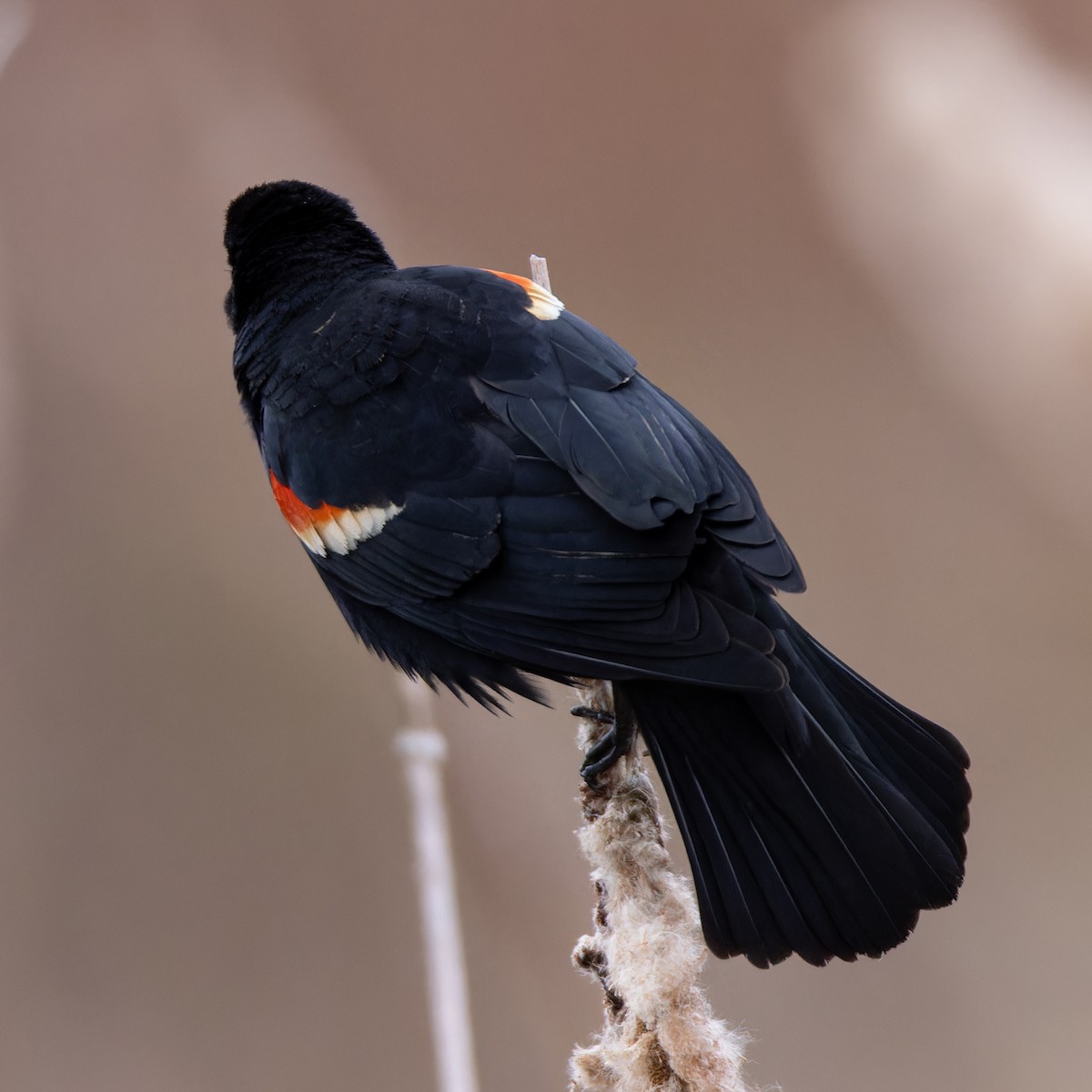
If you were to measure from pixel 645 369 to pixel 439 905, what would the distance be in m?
1.35

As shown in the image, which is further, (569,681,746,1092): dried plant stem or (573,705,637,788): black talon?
(573,705,637,788): black talon

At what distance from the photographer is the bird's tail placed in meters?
1.21

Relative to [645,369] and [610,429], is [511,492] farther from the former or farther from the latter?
[645,369]

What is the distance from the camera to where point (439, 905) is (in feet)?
4.39

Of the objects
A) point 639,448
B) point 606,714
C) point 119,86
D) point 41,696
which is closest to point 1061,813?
point 606,714

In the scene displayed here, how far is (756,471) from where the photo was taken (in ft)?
7.98

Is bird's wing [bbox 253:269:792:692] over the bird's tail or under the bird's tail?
over

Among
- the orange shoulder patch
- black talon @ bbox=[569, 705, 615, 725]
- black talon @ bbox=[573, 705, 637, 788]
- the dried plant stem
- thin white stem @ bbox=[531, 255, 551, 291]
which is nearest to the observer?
the dried plant stem

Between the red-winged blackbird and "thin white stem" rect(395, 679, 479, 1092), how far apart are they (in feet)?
0.37

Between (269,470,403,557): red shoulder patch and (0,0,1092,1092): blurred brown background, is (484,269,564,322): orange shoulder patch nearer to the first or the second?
(269,470,403,557): red shoulder patch

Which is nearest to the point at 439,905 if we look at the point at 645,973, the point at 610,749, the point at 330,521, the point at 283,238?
the point at 610,749

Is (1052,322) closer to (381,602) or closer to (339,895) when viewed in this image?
(381,602)

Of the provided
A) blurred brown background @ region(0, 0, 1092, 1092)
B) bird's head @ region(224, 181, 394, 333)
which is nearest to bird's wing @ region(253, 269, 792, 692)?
bird's head @ region(224, 181, 394, 333)

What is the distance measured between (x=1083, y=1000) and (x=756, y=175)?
1746mm
